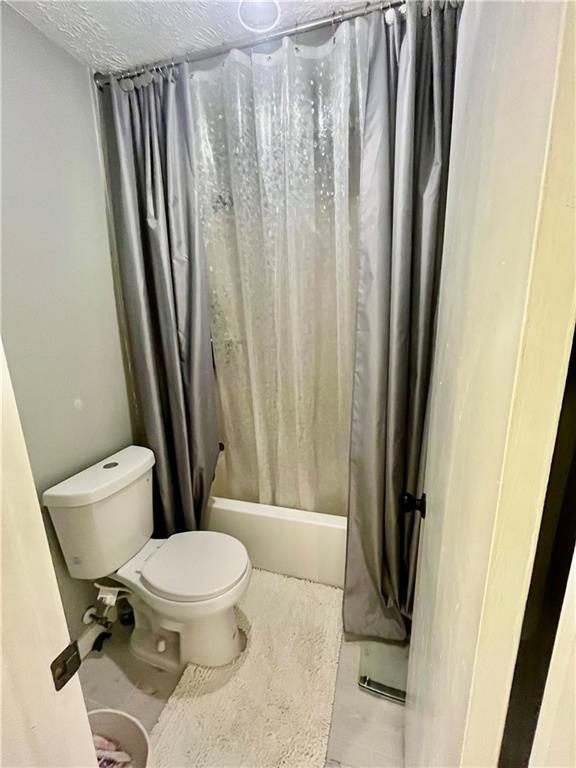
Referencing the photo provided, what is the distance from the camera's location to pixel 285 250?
58.5 inches

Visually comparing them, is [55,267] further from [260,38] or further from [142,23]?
[260,38]

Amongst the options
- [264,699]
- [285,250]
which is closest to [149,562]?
[264,699]

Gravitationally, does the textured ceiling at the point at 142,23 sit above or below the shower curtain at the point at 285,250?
above

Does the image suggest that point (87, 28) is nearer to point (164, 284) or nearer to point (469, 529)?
point (164, 284)

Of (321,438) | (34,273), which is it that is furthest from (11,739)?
(321,438)

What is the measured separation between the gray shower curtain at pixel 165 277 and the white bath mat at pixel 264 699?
23.3 inches

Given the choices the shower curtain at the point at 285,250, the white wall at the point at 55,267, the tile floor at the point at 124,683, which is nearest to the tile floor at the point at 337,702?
the tile floor at the point at 124,683

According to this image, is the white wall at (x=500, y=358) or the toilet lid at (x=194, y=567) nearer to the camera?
the white wall at (x=500, y=358)

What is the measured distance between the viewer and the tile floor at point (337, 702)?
1123 mm

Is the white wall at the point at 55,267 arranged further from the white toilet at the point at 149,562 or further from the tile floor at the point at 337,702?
the tile floor at the point at 337,702

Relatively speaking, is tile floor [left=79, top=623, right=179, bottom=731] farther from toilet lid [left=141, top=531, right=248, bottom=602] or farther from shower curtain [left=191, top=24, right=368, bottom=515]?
shower curtain [left=191, top=24, right=368, bottom=515]

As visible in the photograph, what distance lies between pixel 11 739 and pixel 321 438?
136 cm

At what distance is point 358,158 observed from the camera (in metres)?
1.35

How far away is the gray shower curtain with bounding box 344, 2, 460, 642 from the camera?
1.12 m
